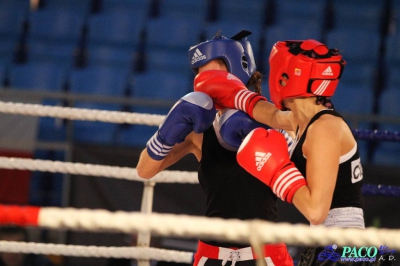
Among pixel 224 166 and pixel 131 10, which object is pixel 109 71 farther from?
pixel 224 166

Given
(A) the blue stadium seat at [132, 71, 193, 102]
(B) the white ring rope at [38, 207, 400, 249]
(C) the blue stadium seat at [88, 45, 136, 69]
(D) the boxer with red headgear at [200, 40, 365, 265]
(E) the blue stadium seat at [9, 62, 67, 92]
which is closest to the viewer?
(B) the white ring rope at [38, 207, 400, 249]

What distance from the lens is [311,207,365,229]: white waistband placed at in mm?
1524

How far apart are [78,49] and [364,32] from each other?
89.0 inches

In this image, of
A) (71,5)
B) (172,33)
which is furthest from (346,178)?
(71,5)

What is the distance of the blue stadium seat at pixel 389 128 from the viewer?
408 centimetres

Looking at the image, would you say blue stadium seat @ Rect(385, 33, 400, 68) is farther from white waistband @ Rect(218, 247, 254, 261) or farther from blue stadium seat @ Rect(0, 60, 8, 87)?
white waistband @ Rect(218, 247, 254, 261)

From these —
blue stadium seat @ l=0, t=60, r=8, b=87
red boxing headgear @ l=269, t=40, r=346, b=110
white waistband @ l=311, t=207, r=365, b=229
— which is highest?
red boxing headgear @ l=269, t=40, r=346, b=110

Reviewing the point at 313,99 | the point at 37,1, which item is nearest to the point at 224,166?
the point at 313,99

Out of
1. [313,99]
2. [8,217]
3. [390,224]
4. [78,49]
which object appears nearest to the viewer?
[8,217]

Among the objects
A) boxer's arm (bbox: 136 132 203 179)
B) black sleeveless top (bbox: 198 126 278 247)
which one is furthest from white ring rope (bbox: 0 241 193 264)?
black sleeveless top (bbox: 198 126 278 247)

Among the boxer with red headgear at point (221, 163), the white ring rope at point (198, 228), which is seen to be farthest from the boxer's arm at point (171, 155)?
the white ring rope at point (198, 228)

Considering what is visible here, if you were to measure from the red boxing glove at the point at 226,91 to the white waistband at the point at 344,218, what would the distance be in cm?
42

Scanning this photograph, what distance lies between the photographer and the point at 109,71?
4535 millimetres

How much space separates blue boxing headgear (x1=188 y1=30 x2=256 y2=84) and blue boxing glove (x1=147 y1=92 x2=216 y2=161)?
0.54 ft
